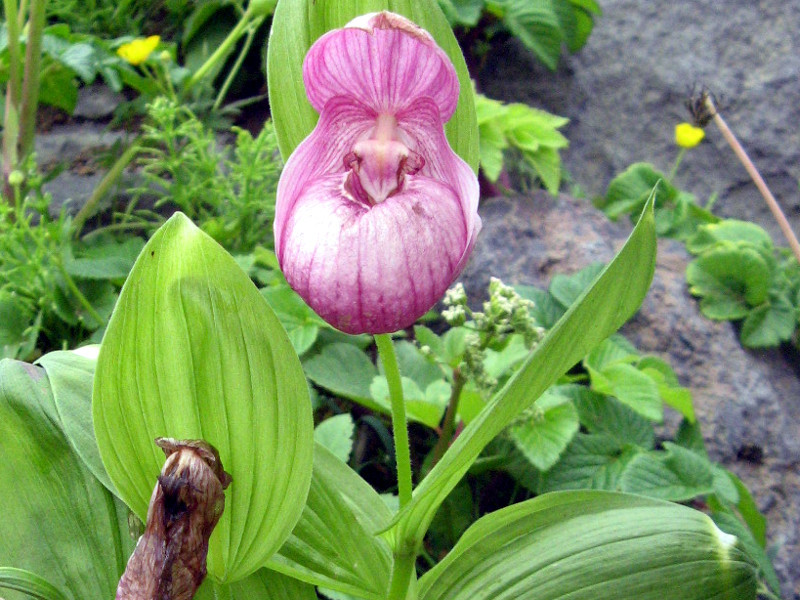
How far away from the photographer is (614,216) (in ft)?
5.57

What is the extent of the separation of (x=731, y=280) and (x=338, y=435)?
2.97ft

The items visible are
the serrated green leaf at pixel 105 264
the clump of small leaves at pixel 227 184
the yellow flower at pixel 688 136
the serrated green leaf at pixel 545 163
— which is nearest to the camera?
the serrated green leaf at pixel 105 264

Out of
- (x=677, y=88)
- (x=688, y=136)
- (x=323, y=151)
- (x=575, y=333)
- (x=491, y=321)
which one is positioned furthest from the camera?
(x=677, y=88)

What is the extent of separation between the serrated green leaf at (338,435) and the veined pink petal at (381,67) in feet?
1.46

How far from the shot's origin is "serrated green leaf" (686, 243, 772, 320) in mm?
1386

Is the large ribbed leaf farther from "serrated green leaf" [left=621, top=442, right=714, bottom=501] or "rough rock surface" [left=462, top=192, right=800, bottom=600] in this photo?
"rough rock surface" [left=462, top=192, right=800, bottom=600]

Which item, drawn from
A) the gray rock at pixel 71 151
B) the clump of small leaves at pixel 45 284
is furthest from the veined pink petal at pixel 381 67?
the gray rock at pixel 71 151

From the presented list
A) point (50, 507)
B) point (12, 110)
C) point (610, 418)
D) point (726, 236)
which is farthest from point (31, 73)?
point (726, 236)

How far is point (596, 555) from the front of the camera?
1.85 ft

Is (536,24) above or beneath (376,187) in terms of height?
beneath

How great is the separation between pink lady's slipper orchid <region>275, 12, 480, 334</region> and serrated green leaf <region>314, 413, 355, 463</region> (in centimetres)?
40

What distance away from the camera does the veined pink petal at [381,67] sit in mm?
519

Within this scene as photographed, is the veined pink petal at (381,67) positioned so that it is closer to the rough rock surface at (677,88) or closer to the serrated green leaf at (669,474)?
the serrated green leaf at (669,474)

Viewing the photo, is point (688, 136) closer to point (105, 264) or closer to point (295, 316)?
point (295, 316)
